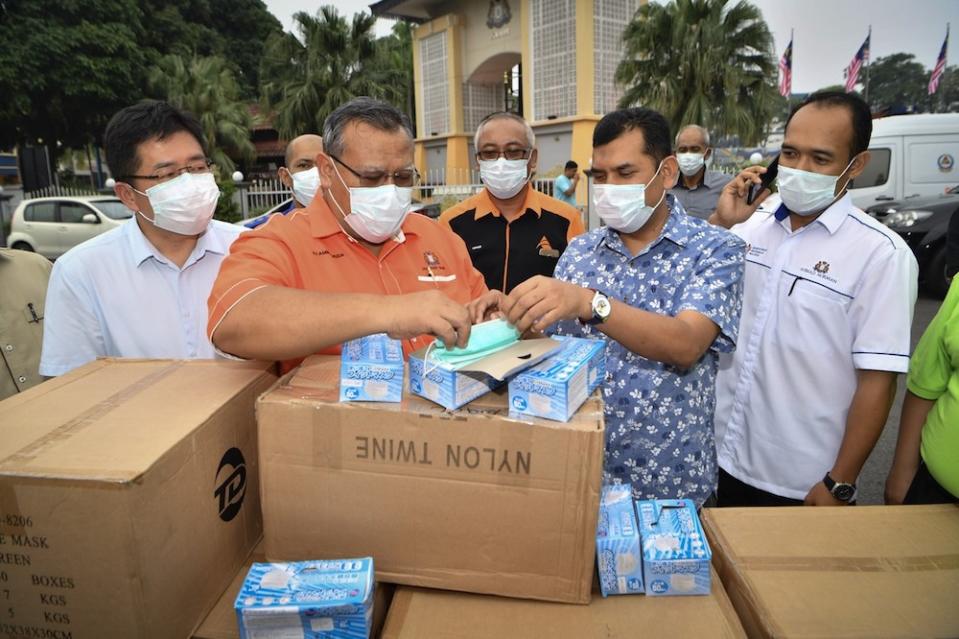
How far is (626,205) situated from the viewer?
78.4 inches

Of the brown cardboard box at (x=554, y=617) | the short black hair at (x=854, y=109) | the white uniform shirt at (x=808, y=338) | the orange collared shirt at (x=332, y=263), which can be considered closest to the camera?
the brown cardboard box at (x=554, y=617)

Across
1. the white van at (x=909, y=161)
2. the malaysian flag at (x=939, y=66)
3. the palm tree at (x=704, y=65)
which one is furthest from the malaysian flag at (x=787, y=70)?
the white van at (x=909, y=161)

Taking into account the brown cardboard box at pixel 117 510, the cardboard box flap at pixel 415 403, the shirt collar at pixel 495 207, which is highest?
the shirt collar at pixel 495 207

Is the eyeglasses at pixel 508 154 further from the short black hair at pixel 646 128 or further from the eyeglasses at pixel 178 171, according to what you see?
the eyeglasses at pixel 178 171

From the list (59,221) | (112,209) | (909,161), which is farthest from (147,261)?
(59,221)

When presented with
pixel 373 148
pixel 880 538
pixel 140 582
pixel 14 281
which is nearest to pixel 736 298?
pixel 880 538

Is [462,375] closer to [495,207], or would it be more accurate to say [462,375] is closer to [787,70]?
[495,207]

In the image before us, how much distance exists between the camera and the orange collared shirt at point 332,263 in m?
1.48

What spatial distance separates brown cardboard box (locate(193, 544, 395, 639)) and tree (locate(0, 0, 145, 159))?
81.6 feet

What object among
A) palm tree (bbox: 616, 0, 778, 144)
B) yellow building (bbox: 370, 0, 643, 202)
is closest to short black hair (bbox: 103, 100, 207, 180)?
yellow building (bbox: 370, 0, 643, 202)

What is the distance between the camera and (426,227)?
212 centimetres

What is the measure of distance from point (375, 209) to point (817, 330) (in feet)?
5.38

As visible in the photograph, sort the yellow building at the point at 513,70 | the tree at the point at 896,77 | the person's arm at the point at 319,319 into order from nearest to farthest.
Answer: the person's arm at the point at 319,319 → the yellow building at the point at 513,70 → the tree at the point at 896,77

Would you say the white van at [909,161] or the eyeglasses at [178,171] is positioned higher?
the white van at [909,161]
